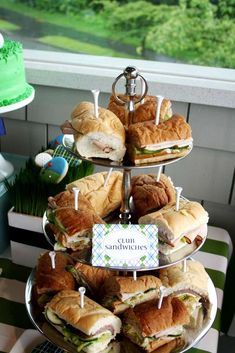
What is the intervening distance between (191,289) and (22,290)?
416 mm

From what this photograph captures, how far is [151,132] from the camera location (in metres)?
0.78

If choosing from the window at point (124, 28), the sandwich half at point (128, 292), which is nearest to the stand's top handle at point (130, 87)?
the sandwich half at point (128, 292)

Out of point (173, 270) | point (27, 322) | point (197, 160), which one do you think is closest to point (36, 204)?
point (27, 322)

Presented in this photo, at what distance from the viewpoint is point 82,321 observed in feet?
2.60

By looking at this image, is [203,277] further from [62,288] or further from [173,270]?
[62,288]

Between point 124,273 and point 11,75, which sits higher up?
point 11,75

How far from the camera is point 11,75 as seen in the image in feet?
3.83

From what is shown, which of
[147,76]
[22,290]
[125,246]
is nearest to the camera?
[125,246]

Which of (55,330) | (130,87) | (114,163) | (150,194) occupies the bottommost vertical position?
(55,330)

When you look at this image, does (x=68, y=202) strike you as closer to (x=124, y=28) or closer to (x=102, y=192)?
(x=102, y=192)

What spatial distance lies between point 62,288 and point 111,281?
0.32 feet

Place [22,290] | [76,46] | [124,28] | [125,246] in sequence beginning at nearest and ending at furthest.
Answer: [125,246]
[22,290]
[76,46]
[124,28]

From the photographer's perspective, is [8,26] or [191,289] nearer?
[191,289]

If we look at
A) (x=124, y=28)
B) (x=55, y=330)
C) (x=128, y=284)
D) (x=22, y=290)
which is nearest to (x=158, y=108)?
(x=128, y=284)
